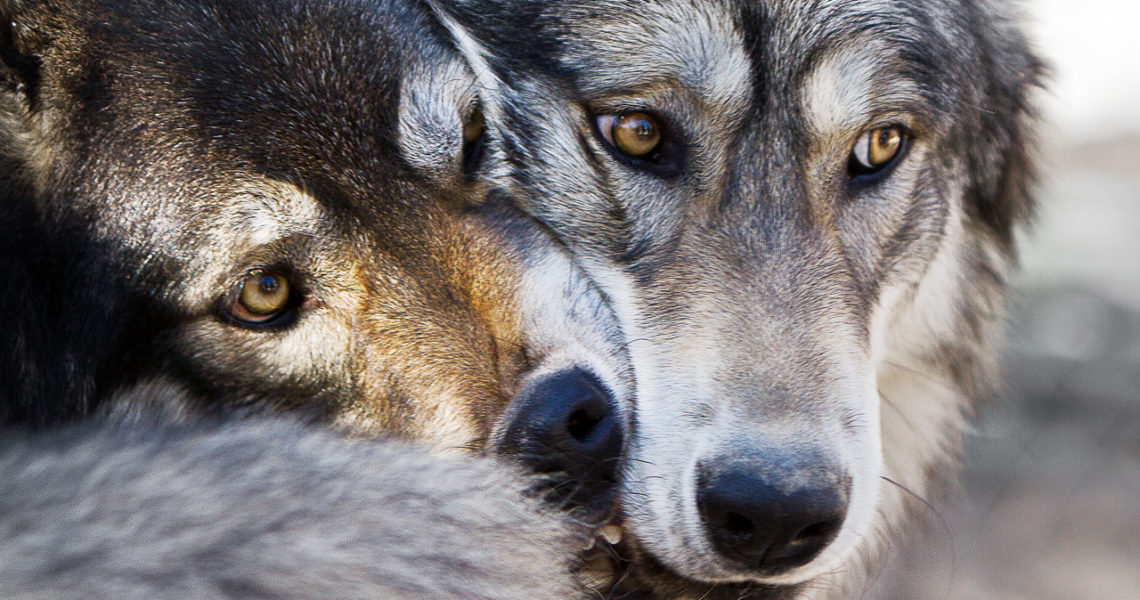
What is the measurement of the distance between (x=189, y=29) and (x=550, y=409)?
947 millimetres

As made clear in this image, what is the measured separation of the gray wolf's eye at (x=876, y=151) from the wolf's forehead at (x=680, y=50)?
30 centimetres

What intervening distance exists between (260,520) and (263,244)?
23.6 inches

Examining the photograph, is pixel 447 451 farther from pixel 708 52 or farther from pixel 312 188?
pixel 708 52

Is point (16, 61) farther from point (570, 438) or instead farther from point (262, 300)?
point (570, 438)

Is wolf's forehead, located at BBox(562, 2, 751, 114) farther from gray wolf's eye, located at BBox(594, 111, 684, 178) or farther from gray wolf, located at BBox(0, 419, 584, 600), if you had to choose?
gray wolf, located at BBox(0, 419, 584, 600)

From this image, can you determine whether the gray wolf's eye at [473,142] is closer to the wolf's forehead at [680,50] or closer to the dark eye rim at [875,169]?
the wolf's forehead at [680,50]

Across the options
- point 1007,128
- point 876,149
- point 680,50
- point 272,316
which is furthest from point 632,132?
point 1007,128

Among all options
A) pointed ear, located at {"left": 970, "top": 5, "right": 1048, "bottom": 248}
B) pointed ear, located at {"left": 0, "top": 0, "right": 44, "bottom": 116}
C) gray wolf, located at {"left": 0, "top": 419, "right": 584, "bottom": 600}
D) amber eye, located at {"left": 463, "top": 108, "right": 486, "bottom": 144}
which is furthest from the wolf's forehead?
pointed ear, located at {"left": 0, "top": 0, "right": 44, "bottom": 116}

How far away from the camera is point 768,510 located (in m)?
1.71

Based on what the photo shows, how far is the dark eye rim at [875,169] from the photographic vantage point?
2222 mm

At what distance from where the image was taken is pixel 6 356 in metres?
1.89

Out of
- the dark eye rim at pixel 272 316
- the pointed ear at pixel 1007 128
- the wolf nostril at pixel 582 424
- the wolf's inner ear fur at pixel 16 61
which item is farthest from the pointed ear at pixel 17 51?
the pointed ear at pixel 1007 128

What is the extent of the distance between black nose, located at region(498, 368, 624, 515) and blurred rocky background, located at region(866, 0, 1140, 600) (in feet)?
5.23

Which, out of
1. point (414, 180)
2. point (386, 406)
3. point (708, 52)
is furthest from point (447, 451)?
point (708, 52)
